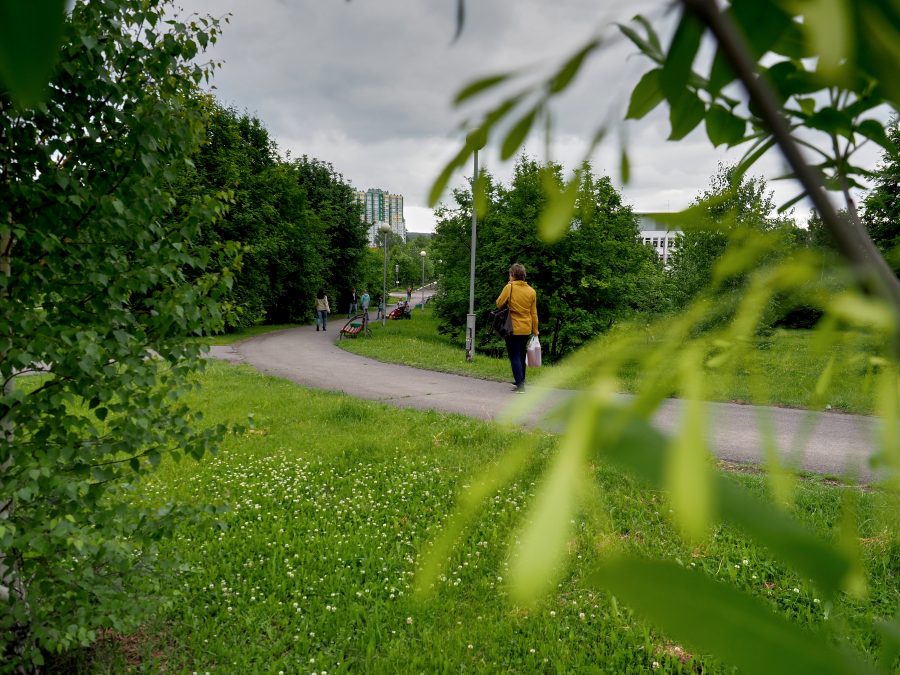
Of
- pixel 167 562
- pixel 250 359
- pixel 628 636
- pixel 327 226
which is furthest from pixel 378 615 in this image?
pixel 327 226

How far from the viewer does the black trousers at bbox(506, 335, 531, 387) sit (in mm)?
7626

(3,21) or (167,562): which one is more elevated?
(3,21)

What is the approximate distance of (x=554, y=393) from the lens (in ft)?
1.15

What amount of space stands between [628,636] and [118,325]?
8.94 feet

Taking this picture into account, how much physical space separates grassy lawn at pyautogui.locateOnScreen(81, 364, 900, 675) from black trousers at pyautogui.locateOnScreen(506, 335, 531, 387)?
2.80 meters

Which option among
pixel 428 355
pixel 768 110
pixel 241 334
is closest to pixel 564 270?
pixel 428 355

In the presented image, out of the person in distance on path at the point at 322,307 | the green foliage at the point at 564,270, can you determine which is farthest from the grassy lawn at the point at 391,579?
the person in distance on path at the point at 322,307

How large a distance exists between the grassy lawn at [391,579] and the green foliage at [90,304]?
474 mm

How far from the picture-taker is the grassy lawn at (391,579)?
2559 millimetres

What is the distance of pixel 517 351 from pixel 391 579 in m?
4.92

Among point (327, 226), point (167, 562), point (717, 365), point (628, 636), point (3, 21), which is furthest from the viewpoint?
point (327, 226)

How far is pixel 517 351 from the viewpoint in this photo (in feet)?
25.5

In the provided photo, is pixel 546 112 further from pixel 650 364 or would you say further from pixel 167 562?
pixel 167 562

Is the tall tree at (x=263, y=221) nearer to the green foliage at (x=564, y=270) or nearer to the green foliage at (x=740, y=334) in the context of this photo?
the green foliage at (x=564, y=270)
